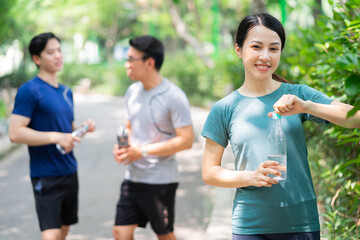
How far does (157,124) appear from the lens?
4539 mm

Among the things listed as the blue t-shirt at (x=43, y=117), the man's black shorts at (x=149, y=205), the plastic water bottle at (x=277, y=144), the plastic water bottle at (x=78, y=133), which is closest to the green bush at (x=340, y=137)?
the plastic water bottle at (x=277, y=144)

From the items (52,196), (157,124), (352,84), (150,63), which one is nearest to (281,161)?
(352,84)

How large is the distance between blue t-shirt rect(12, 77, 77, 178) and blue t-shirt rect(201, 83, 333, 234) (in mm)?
2026

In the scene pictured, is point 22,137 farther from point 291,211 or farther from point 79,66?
point 79,66

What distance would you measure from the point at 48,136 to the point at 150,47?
1197mm

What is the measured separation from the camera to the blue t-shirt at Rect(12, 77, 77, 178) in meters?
4.39

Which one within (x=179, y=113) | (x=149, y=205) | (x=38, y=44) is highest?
(x=38, y=44)

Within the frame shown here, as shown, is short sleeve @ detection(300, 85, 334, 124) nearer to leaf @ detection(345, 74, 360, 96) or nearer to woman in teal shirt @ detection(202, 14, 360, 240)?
woman in teal shirt @ detection(202, 14, 360, 240)

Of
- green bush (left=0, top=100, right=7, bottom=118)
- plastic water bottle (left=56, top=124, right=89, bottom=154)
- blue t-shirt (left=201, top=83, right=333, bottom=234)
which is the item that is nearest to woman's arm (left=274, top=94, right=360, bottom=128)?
blue t-shirt (left=201, top=83, right=333, bottom=234)

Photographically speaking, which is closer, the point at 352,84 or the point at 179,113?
the point at 352,84

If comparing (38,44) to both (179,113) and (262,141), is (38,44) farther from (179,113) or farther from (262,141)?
(262,141)

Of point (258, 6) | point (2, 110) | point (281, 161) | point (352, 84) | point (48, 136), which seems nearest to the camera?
point (352, 84)

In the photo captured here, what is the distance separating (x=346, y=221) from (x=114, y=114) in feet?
54.2

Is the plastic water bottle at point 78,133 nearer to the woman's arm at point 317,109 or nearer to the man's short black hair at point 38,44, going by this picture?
the man's short black hair at point 38,44
